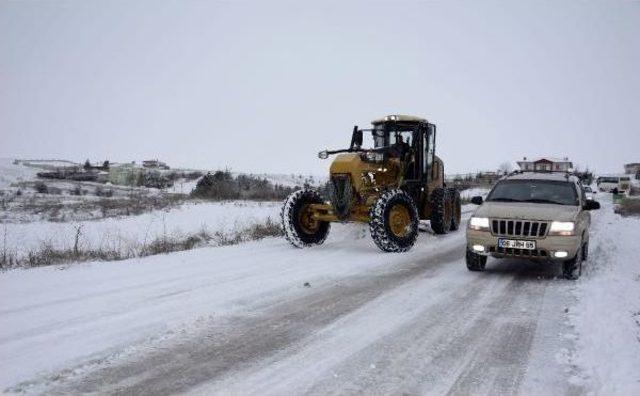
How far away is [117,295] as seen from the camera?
23.7ft

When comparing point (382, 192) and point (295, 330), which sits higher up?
point (382, 192)

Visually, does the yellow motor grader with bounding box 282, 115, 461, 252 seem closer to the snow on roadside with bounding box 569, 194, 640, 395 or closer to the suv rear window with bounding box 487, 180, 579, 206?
the suv rear window with bounding box 487, 180, 579, 206

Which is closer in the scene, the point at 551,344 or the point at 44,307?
the point at 551,344

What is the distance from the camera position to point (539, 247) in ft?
28.0

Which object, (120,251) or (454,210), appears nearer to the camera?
(120,251)

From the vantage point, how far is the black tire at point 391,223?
11062 mm

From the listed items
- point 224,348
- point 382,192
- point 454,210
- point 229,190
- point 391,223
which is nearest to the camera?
point 224,348

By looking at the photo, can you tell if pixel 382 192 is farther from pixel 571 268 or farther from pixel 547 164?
pixel 547 164

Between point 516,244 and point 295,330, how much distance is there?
14.7ft

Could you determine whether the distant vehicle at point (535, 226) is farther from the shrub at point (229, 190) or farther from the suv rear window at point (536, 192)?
the shrub at point (229, 190)

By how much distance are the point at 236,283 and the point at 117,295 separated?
5.67 feet

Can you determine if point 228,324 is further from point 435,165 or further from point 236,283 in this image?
point 435,165

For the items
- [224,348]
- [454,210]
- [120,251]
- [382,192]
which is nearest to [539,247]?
[382,192]

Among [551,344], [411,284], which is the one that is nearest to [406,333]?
[551,344]
